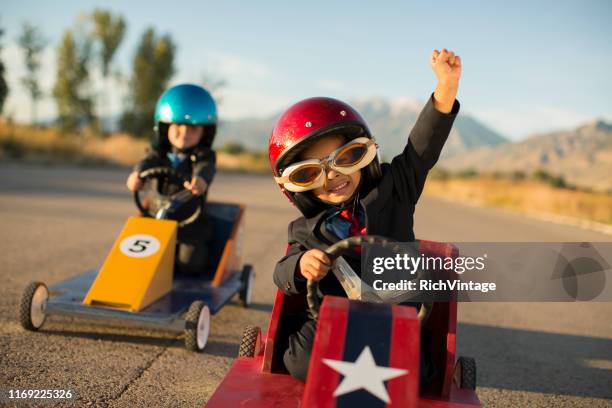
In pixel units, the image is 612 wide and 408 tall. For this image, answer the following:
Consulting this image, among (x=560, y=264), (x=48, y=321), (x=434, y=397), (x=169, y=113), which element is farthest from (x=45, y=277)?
(x=560, y=264)

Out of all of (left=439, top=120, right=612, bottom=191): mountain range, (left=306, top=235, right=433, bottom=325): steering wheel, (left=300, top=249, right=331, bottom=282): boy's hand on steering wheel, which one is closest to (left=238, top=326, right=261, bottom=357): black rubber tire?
(left=306, top=235, right=433, bottom=325): steering wheel

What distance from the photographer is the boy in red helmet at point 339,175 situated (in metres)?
2.66

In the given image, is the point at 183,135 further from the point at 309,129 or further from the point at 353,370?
the point at 353,370

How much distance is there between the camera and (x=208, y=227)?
218 inches

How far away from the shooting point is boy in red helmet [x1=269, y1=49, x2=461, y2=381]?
8.72ft

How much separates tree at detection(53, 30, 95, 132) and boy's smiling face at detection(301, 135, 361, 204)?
44079 millimetres

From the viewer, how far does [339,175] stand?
9.08ft

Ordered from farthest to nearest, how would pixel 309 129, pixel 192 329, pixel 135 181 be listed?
pixel 135 181 → pixel 192 329 → pixel 309 129

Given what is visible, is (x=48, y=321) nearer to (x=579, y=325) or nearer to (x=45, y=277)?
(x=45, y=277)

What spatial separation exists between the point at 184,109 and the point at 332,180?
2.93 meters

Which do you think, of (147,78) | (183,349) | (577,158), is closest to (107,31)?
(147,78)

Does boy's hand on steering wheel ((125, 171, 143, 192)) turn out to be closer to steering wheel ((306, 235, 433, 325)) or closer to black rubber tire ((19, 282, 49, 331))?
black rubber tire ((19, 282, 49, 331))

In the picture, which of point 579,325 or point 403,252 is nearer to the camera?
point 403,252

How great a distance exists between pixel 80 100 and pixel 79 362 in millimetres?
44751
